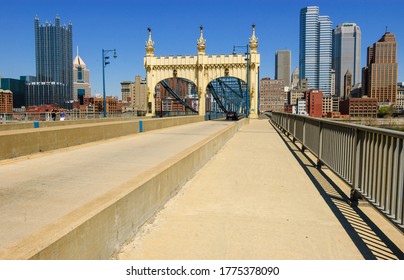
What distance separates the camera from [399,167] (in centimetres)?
470

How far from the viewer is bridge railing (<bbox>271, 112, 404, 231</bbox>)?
4.75m

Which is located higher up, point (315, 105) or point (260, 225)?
point (315, 105)

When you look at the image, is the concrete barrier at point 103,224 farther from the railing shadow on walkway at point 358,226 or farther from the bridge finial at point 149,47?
the bridge finial at point 149,47

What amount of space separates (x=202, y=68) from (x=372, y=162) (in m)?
61.5

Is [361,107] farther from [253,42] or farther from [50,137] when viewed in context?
[50,137]

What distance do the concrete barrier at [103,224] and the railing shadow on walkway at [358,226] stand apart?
2.73 meters

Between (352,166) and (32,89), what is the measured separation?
208 metres

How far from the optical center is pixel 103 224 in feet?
13.0

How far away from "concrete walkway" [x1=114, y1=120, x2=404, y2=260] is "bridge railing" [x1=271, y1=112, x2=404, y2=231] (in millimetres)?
376

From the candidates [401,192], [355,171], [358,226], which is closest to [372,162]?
[355,171]

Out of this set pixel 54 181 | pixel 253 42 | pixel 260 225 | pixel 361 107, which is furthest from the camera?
pixel 361 107

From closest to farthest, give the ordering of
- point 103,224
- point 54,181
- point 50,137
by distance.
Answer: point 103,224, point 54,181, point 50,137

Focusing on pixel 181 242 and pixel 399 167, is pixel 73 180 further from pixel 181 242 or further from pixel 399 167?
pixel 399 167

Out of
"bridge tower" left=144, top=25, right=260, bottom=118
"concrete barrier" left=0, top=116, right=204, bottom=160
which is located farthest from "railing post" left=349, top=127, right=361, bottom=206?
"bridge tower" left=144, top=25, right=260, bottom=118
